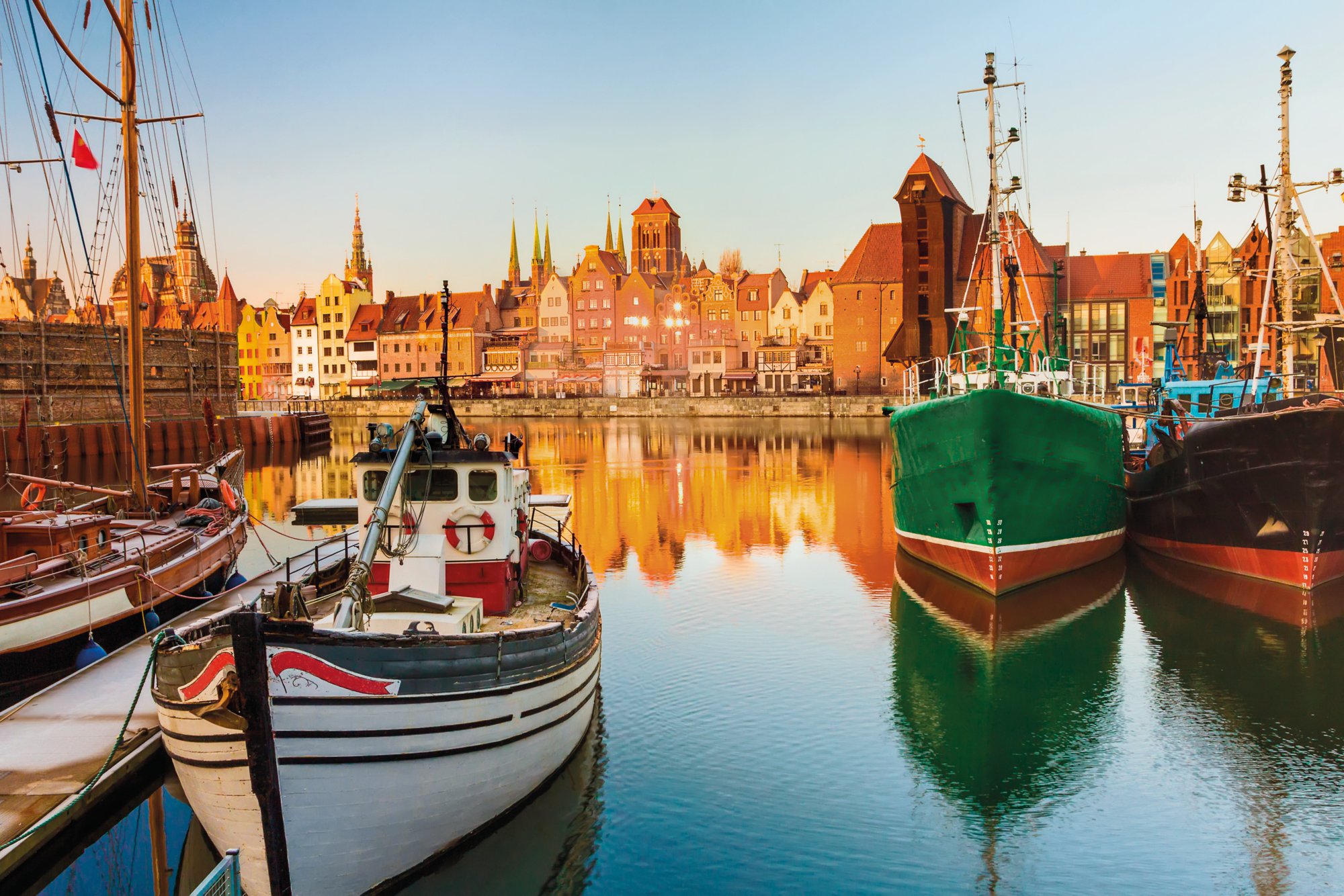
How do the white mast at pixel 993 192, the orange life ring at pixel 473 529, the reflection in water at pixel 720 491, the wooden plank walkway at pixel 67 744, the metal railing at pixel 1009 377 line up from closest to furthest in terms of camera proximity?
the wooden plank walkway at pixel 67 744, the orange life ring at pixel 473 529, the metal railing at pixel 1009 377, the white mast at pixel 993 192, the reflection in water at pixel 720 491

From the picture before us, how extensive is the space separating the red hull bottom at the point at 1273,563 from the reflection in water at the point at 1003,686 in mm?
1938

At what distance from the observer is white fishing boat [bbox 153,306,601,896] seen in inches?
339

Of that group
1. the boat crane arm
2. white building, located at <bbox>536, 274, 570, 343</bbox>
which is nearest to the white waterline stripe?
the boat crane arm

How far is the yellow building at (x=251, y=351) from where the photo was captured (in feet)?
438

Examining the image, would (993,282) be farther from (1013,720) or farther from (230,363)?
(230,363)

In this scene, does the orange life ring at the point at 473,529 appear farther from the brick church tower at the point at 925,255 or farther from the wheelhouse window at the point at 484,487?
the brick church tower at the point at 925,255

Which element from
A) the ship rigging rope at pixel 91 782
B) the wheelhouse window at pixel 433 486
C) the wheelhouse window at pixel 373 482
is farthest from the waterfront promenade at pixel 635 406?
the ship rigging rope at pixel 91 782

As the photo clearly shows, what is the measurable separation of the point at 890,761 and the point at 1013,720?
2.89 metres

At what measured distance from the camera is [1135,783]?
510 inches

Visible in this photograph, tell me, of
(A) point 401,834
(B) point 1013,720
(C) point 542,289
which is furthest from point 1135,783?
(C) point 542,289

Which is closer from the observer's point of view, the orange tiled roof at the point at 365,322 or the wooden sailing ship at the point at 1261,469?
the wooden sailing ship at the point at 1261,469

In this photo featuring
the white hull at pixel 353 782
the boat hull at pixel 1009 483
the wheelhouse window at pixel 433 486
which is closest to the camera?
the white hull at pixel 353 782

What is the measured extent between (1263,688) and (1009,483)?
247 inches

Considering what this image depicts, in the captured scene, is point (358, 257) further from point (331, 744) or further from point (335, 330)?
point (331, 744)
